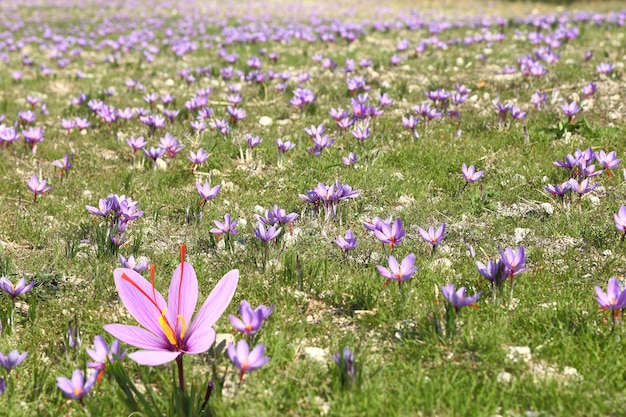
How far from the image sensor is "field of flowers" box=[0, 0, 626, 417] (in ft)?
9.54

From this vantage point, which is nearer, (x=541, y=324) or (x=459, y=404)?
(x=459, y=404)

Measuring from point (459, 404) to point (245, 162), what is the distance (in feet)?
15.3

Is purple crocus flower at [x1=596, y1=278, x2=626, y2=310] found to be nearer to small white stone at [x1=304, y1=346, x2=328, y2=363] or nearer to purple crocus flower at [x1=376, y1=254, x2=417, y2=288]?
purple crocus flower at [x1=376, y1=254, x2=417, y2=288]

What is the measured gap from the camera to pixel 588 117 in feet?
25.2

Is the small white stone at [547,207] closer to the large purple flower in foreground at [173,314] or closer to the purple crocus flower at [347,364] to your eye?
the purple crocus flower at [347,364]

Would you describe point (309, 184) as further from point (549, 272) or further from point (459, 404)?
point (459, 404)

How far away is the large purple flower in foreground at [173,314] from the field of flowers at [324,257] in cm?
1

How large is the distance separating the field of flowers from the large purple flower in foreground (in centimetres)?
1

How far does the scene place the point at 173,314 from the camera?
9.21 feet

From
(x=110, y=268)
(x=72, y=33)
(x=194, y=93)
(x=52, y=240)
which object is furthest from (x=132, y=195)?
(x=72, y=33)

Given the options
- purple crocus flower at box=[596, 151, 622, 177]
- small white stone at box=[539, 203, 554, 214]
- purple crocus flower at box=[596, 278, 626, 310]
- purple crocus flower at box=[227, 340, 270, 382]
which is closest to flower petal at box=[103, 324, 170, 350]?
purple crocus flower at box=[227, 340, 270, 382]

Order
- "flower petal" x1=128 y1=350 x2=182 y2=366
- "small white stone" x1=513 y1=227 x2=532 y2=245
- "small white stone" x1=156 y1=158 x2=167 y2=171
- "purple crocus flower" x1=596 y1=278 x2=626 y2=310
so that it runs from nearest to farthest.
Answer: "flower petal" x1=128 y1=350 x2=182 y2=366, "purple crocus flower" x1=596 y1=278 x2=626 y2=310, "small white stone" x1=513 y1=227 x2=532 y2=245, "small white stone" x1=156 y1=158 x2=167 y2=171

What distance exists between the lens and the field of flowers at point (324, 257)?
2908mm

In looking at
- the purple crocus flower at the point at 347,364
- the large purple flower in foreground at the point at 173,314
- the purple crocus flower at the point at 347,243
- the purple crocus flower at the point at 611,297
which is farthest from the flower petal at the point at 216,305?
the purple crocus flower at the point at 611,297
